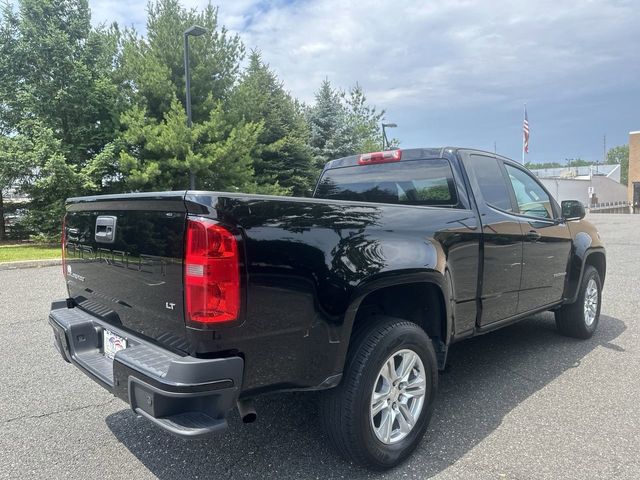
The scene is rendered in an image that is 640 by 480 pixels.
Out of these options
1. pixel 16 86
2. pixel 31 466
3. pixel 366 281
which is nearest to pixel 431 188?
pixel 366 281

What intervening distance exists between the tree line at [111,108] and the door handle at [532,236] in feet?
41.8

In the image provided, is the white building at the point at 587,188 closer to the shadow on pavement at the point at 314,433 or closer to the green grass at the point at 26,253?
the green grass at the point at 26,253

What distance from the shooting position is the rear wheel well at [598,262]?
203 inches

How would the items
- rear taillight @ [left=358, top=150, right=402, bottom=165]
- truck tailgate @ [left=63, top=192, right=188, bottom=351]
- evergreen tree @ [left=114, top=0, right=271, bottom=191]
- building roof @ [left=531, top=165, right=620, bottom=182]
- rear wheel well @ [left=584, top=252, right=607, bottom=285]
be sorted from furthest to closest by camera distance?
building roof @ [left=531, top=165, right=620, bottom=182], evergreen tree @ [left=114, top=0, right=271, bottom=191], rear wheel well @ [left=584, top=252, right=607, bottom=285], rear taillight @ [left=358, top=150, right=402, bottom=165], truck tailgate @ [left=63, top=192, right=188, bottom=351]

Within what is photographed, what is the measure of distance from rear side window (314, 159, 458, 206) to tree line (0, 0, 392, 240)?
38.5ft

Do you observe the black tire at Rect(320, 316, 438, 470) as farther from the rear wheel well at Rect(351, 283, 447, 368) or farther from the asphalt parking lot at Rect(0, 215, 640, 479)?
the rear wheel well at Rect(351, 283, 447, 368)

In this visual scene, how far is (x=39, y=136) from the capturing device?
1417cm

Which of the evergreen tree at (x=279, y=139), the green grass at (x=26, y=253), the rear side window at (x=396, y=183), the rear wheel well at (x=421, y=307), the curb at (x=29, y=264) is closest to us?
the rear wheel well at (x=421, y=307)

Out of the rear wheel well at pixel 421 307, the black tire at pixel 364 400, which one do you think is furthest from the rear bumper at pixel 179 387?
the rear wheel well at pixel 421 307

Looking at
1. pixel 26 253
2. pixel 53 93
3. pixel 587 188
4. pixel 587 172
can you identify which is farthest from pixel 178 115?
pixel 587 172

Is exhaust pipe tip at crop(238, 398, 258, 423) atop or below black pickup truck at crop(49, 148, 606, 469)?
below

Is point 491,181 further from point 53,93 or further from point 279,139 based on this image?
point 279,139

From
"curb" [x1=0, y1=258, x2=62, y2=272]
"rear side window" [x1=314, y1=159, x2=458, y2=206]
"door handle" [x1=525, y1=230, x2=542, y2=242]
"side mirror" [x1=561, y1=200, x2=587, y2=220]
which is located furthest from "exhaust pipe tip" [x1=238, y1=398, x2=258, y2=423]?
"curb" [x1=0, y1=258, x2=62, y2=272]

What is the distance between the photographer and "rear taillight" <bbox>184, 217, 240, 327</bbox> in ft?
6.70
